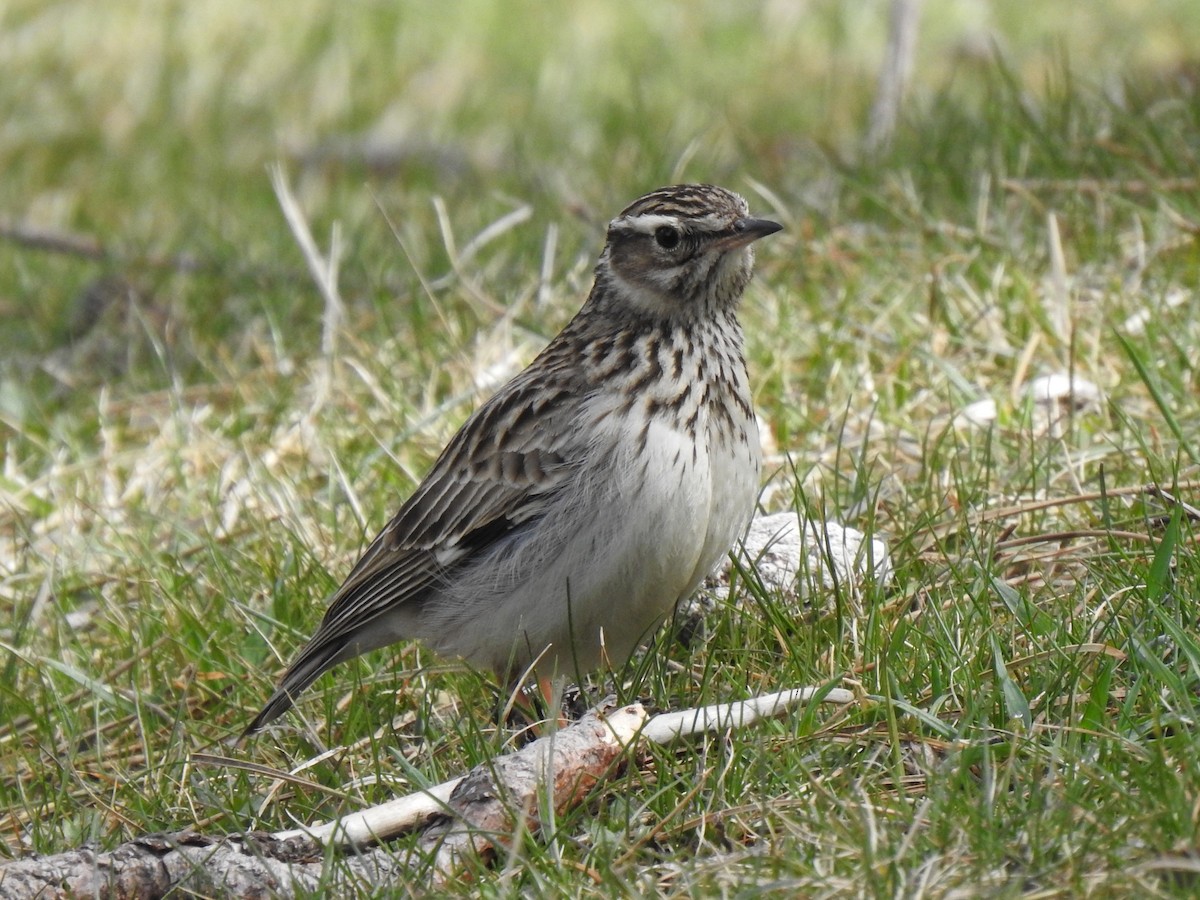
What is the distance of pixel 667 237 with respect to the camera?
16.8 ft

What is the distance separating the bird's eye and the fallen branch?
160 cm

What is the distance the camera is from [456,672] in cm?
520

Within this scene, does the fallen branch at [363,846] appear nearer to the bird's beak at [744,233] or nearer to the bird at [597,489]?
the bird at [597,489]

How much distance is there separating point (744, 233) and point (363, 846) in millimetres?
2040

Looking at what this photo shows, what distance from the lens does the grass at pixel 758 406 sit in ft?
12.7

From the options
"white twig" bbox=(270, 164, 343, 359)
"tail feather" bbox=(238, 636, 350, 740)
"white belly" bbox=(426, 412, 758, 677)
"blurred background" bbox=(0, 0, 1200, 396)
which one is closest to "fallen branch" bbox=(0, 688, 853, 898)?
"white belly" bbox=(426, 412, 758, 677)

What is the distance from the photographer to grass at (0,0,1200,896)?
3.87m

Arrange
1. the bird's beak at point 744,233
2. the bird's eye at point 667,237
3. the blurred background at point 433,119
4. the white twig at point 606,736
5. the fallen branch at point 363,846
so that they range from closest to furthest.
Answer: the fallen branch at point 363,846
the white twig at point 606,736
the bird's beak at point 744,233
the bird's eye at point 667,237
the blurred background at point 433,119

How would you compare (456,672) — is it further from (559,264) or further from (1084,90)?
(1084,90)

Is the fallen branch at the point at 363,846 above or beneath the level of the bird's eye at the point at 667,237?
beneath

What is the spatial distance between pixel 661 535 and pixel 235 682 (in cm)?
156

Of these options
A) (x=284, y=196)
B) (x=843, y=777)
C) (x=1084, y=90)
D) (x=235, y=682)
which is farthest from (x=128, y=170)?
(x=843, y=777)

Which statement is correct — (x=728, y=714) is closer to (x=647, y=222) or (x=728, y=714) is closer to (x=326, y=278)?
(x=647, y=222)

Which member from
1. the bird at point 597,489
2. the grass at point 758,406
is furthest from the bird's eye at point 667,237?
the grass at point 758,406
